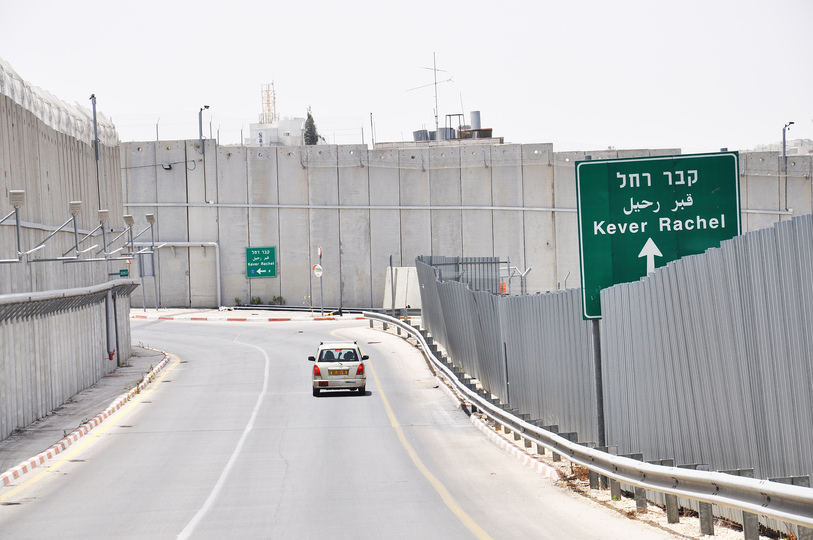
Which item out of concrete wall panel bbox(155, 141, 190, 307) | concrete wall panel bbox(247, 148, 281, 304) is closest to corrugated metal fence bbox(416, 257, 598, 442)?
concrete wall panel bbox(247, 148, 281, 304)

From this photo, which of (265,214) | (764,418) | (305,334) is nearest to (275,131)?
(265,214)

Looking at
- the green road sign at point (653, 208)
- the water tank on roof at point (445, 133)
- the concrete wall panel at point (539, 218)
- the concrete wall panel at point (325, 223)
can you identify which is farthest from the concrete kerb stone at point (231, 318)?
the water tank on roof at point (445, 133)

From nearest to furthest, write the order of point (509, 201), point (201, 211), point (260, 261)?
point (260, 261)
point (201, 211)
point (509, 201)

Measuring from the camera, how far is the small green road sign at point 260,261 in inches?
2114

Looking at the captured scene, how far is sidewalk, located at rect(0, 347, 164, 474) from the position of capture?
18.0 metres

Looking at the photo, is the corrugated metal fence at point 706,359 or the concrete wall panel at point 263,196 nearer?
the corrugated metal fence at point 706,359

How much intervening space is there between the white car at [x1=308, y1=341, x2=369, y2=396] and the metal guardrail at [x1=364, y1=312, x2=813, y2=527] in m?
10.1

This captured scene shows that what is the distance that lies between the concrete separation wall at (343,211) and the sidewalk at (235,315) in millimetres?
1256

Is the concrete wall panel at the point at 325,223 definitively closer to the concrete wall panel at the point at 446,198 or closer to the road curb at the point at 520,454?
the concrete wall panel at the point at 446,198

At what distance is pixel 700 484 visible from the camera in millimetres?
8578

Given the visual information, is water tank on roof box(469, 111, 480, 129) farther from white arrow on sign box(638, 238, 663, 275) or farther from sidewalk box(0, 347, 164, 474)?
white arrow on sign box(638, 238, 663, 275)

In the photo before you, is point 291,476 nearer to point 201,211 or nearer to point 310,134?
point 201,211

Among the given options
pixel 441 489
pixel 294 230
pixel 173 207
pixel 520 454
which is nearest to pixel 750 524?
pixel 441 489

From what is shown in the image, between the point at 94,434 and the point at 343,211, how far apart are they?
34.2 metres
